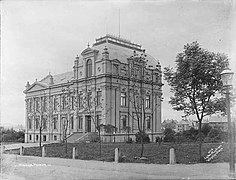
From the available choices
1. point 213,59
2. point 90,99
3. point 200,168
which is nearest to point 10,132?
point 90,99

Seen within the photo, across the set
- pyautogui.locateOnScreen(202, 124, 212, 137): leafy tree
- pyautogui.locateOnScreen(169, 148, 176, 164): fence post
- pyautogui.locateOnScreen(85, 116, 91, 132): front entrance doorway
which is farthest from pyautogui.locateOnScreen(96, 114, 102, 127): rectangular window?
pyautogui.locateOnScreen(202, 124, 212, 137): leafy tree

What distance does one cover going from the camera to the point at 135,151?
18.2ft

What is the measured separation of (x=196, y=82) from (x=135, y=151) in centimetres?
170

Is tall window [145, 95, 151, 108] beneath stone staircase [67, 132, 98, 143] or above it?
above

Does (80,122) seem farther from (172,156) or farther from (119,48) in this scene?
(172,156)

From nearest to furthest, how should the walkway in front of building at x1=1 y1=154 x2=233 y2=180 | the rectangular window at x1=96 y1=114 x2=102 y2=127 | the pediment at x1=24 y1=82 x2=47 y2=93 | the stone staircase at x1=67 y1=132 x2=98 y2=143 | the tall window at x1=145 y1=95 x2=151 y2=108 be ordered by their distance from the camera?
the walkway in front of building at x1=1 y1=154 x2=233 y2=180 < the pediment at x1=24 y1=82 x2=47 y2=93 < the tall window at x1=145 y1=95 x2=151 y2=108 < the rectangular window at x1=96 y1=114 x2=102 y2=127 < the stone staircase at x1=67 y1=132 x2=98 y2=143

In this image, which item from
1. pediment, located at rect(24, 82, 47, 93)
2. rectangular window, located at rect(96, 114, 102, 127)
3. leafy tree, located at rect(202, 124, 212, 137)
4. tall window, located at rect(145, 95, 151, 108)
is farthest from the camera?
rectangular window, located at rect(96, 114, 102, 127)

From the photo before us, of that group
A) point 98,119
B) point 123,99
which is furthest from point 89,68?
point 98,119

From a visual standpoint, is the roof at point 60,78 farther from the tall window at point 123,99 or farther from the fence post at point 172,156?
the fence post at point 172,156

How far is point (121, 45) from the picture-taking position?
492cm

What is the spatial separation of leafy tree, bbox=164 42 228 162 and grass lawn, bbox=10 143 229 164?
0.35 m

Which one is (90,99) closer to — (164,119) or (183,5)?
(164,119)

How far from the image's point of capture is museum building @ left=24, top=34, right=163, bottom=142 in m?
5.00

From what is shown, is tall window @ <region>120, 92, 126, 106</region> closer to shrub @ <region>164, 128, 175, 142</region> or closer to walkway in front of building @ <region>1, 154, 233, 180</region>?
shrub @ <region>164, 128, 175, 142</region>
